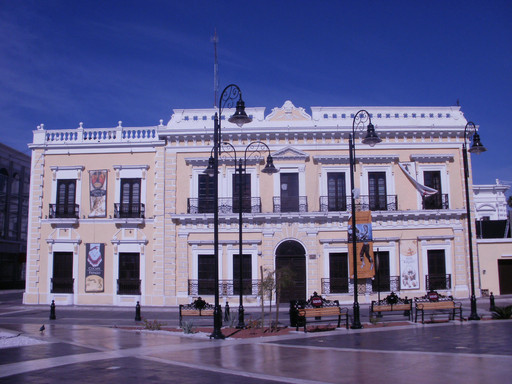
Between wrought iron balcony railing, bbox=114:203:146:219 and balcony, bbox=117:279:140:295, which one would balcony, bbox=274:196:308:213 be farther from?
balcony, bbox=117:279:140:295

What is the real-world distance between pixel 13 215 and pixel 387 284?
3811 centimetres

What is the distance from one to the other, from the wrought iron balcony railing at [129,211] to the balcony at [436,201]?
640 inches

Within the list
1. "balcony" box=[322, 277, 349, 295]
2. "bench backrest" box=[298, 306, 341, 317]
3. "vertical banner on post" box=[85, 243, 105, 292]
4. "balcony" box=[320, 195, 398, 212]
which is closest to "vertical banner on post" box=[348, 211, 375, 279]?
"balcony" box=[322, 277, 349, 295]

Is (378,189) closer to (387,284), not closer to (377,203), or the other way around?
(377,203)

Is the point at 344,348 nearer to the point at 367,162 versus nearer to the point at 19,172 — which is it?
the point at 367,162

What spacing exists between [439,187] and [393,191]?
2808mm


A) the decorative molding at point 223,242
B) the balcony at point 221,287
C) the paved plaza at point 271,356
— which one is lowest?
the paved plaza at point 271,356

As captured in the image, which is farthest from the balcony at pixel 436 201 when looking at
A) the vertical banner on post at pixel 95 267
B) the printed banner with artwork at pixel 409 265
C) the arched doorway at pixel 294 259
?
the vertical banner on post at pixel 95 267

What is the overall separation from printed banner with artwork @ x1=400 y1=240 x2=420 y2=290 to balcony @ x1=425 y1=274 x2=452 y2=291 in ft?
1.96

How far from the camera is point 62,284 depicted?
30234 mm

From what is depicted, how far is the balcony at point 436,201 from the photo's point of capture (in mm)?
30000

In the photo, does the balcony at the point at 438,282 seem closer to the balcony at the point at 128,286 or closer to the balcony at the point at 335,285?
the balcony at the point at 335,285

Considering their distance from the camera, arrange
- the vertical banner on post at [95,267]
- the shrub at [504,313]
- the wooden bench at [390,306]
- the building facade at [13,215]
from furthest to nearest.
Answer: the building facade at [13,215] < the vertical banner on post at [95,267] < the wooden bench at [390,306] < the shrub at [504,313]

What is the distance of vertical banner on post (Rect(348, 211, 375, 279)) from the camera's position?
93.2 ft
